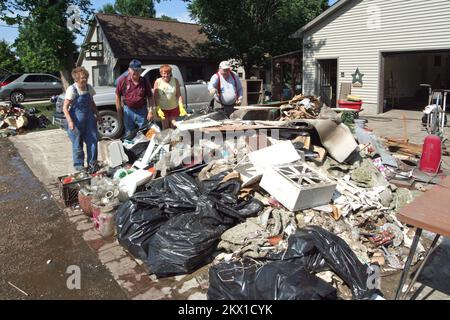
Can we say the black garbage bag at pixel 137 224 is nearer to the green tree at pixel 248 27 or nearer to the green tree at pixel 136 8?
the green tree at pixel 248 27

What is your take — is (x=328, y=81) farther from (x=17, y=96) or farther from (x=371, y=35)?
(x=17, y=96)

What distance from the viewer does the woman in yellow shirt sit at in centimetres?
604

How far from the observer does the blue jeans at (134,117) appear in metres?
6.18

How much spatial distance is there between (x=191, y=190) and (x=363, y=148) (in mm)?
3266

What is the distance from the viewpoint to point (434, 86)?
17.9 metres

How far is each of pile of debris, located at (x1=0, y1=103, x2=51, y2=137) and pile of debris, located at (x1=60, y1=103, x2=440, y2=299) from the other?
7505 millimetres

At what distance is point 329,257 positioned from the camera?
2973 mm

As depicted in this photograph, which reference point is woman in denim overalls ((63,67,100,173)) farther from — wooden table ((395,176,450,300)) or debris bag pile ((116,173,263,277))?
wooden table ((395,176,450,300))

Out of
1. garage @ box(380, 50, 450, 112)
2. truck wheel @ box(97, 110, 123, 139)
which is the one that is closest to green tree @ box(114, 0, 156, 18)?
garage @ box(380, 50, 450, 112)

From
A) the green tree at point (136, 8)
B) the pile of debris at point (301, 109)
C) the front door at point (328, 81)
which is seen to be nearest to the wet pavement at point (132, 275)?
the pile of debris at point (301, 109)

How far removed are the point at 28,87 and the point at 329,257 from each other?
23.9m

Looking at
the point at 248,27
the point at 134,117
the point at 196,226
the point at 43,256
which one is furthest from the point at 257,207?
the point at 248,27
